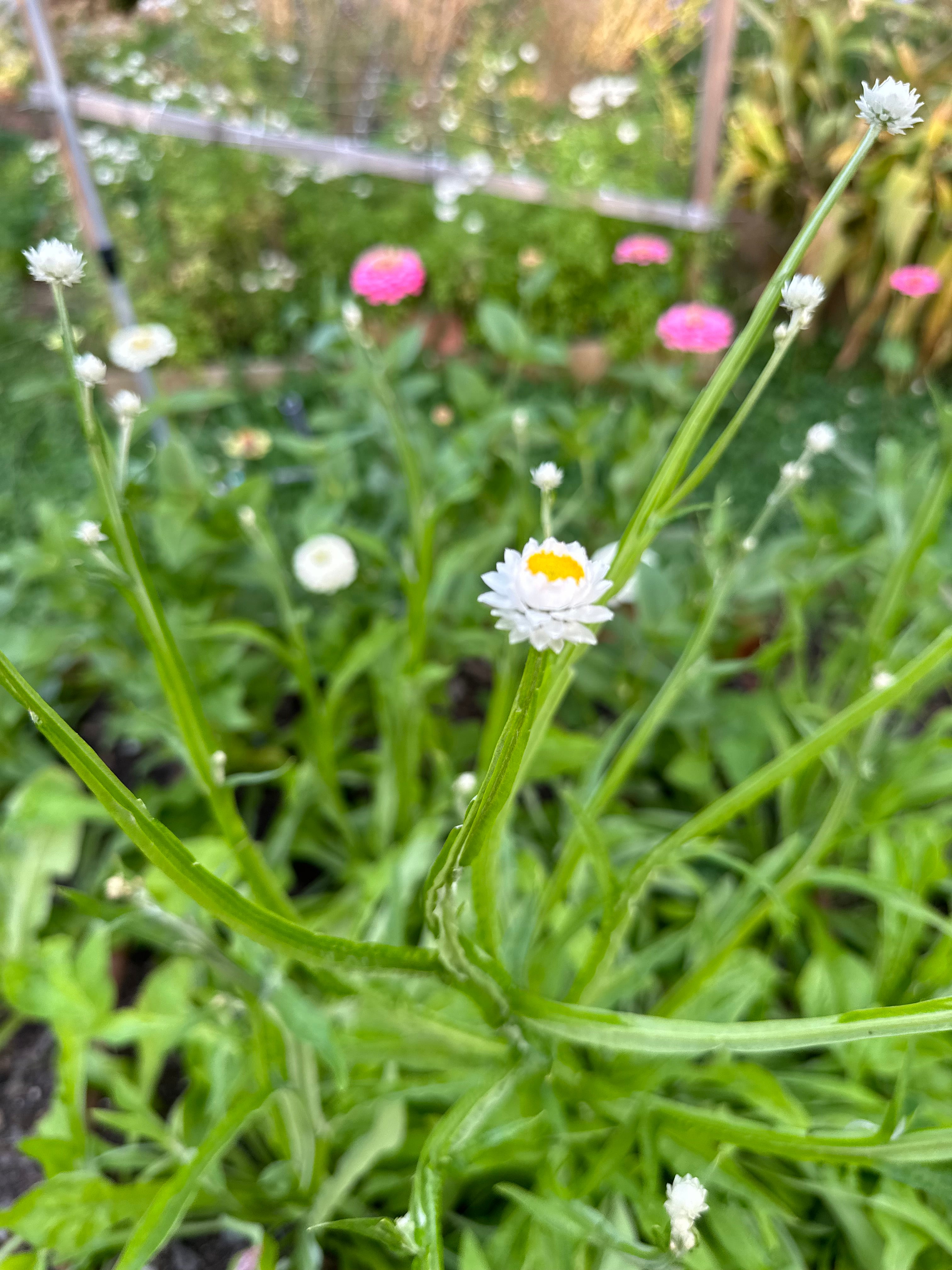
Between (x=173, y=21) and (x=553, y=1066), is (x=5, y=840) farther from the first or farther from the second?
(x=173, y=21)

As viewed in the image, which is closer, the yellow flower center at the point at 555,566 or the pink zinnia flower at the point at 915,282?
the yellow flower center at the point at 555,566

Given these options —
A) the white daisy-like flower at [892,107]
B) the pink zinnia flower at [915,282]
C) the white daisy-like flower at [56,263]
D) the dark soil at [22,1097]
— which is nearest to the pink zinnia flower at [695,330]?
the pink zinnia flower at [915,282]

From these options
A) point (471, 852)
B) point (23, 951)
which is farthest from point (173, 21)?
point (471, 852)

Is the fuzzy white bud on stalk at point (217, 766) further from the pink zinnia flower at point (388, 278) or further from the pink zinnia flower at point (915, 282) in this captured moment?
the pink zinnia flower at point (915, 282)

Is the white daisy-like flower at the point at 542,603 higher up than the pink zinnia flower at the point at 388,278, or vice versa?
the white daisy-like flower at the point at 542,603

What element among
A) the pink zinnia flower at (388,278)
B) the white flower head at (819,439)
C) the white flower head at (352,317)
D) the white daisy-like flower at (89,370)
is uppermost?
the white daisy-like flower at (89,370)

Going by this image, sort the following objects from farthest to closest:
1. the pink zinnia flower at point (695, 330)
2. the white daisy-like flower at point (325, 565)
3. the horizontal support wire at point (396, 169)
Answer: the horizontal support wire at point (396, 169) < the pink zinnia flower at point (695, 330) < the white daisy-like flower at point (325, 565)

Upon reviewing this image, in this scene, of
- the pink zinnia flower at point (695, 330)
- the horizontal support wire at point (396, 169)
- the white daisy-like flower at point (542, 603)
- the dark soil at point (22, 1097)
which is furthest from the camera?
the horizontal support wire at point (396, 169)

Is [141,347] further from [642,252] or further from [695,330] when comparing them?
[642,252]
